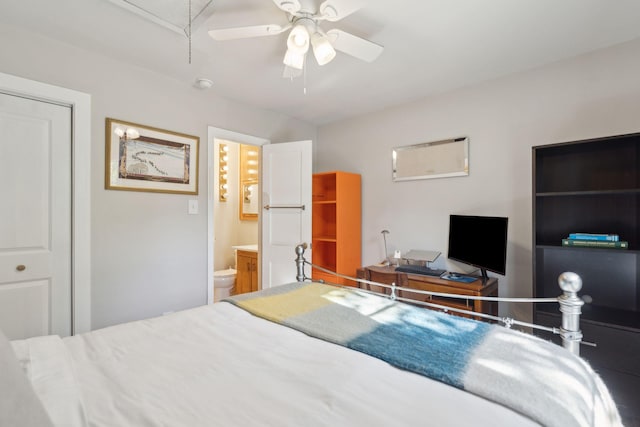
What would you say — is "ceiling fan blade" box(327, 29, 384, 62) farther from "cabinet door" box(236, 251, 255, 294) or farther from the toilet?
the toilet

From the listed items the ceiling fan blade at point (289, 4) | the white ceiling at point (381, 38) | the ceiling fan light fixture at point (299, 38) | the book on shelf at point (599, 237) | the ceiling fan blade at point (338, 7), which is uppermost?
the white ceiling at point (381, 38)

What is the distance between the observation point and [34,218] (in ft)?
7.01

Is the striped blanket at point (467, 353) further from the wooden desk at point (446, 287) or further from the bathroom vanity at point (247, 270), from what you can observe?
the bathroom vanity at point (247, 270)

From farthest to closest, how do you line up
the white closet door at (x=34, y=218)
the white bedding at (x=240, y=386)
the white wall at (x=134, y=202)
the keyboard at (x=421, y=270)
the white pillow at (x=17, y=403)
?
the keyboard at (x=421, y=270) → the white wall at (x=134, y=202) → the white closet door at (x=34, y=218) → the white bedding at (x=240, y=386) → the white pillow at (x=17, y=403)

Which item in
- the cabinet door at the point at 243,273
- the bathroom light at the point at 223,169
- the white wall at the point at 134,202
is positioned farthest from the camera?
the bathroom light at the point at 223,169

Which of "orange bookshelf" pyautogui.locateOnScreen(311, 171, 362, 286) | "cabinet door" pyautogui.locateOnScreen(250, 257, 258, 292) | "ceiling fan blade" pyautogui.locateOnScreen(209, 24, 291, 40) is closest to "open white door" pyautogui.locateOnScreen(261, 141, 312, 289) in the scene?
"orange bookshelf" pyautogui.locateOnScreen(311, 171, 362, 286)

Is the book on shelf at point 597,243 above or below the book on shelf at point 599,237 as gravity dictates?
below

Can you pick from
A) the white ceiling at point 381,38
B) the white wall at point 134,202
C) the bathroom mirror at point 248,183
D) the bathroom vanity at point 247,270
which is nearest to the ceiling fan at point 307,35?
the white ceiling at point 381,38

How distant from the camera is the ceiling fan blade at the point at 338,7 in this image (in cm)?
149

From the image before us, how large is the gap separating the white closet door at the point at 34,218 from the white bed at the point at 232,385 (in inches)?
51.6

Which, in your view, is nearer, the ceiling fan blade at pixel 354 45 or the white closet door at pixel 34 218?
the ceiling fan blade at pixel 354 45

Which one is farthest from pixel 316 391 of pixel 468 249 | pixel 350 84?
pixel 350 84

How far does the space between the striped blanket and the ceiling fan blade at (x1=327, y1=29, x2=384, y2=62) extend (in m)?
1.46

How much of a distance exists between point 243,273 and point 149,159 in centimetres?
197
